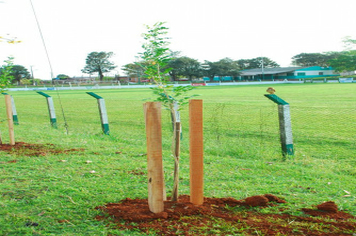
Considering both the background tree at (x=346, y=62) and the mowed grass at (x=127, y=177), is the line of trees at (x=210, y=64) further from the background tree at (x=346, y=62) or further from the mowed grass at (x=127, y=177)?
the mowed grass at (x=127, y=177)

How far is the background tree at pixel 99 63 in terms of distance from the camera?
93.5m

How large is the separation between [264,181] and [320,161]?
1.70 metres

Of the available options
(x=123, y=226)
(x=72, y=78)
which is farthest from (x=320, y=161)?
(x=72, y=78)

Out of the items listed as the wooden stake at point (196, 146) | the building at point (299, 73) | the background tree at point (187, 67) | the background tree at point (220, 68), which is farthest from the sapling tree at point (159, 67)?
the building at point (299, 73)

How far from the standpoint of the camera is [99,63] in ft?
308

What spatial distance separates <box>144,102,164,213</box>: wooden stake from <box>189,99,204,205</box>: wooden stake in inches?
12.1

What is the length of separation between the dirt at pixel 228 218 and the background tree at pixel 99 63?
93.6 metres

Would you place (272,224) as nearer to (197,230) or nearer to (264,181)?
(197,230)

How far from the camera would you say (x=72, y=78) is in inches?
3529

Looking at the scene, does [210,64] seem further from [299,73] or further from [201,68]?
[299,73]

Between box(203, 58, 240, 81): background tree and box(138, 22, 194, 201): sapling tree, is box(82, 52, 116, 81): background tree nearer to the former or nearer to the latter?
box(203, 58, 240, 81): background tree

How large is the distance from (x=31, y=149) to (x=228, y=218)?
480cm

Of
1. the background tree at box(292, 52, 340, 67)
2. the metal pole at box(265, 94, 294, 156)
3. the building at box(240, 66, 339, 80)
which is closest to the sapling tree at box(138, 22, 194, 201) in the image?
the metal pole at box(265, 94, 294, 156)

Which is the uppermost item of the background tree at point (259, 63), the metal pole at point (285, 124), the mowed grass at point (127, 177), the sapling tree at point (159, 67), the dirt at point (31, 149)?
the background tree at point (259, 63)
